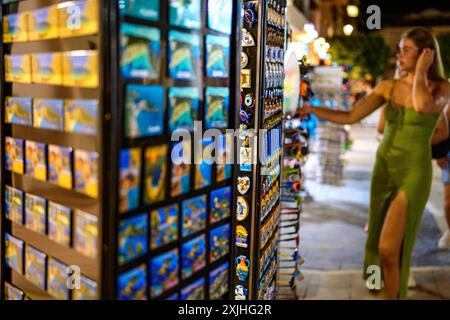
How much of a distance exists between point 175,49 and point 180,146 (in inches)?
14.3

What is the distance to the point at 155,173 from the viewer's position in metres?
1.99

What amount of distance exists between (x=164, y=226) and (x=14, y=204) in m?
0.76

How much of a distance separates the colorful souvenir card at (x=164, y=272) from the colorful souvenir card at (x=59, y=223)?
0.34 metres

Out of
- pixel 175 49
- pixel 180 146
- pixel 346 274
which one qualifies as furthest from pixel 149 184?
pixel 346 274

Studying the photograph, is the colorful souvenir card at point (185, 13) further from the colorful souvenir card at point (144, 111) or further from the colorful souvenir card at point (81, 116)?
the colorful souvenir card at point (81, 116)

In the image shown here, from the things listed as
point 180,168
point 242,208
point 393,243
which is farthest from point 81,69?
→ point 393,243

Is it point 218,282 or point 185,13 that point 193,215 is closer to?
point 218,282

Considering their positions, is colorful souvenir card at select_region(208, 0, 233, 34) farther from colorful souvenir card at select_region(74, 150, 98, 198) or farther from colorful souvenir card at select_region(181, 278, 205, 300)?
colorful souvenir card at select_region(181, 278, 205, 300)

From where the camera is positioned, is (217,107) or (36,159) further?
(217,107)

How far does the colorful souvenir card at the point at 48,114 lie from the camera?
2.01 metres

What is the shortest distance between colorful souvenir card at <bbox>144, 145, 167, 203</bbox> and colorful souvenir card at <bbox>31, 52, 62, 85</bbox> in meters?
0.43

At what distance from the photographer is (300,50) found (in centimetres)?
467

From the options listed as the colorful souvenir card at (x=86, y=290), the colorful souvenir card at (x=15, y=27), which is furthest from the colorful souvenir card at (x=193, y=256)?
the colorful souvenir card at (x=15, y=27)

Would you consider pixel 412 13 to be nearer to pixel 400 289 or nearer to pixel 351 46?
pixel 351 46
